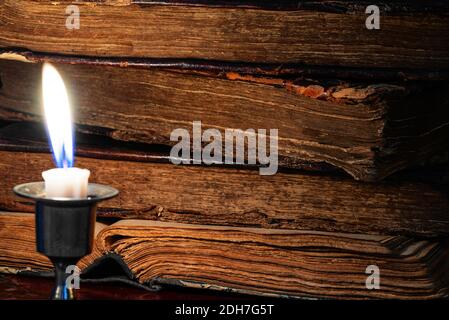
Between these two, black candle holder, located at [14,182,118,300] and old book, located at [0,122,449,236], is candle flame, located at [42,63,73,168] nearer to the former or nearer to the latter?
black candle holder, located at [14,182,118,300]

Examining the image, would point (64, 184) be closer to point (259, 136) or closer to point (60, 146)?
point (60, 146)

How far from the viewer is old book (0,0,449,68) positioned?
4.74 ft

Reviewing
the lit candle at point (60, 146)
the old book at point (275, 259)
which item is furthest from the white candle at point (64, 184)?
the old book at point (275, 259)

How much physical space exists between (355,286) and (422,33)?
0.55 m

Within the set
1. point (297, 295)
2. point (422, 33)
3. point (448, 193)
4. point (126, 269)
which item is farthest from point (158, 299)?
point (422, 33)

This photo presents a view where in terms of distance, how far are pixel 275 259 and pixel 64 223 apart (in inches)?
23.5

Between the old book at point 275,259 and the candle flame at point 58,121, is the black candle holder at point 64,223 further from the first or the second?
the old book at point 275,259

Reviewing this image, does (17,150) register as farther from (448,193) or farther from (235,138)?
(448,193)

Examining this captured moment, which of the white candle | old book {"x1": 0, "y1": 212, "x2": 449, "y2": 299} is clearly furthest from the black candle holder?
old book {"x1": 0, "y1": 212, "x2": 449, "y2": 299}

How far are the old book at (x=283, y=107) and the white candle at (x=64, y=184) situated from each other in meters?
0.54

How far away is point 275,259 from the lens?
59.1 inches

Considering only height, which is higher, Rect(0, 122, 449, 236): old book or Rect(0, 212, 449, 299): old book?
Rect(0, 122, 449, 236): old book

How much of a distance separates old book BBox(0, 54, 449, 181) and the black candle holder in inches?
20.0

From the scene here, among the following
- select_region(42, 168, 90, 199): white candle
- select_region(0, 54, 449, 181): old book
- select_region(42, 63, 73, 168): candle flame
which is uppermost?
select_region(0, 54, 449, 181): old book
